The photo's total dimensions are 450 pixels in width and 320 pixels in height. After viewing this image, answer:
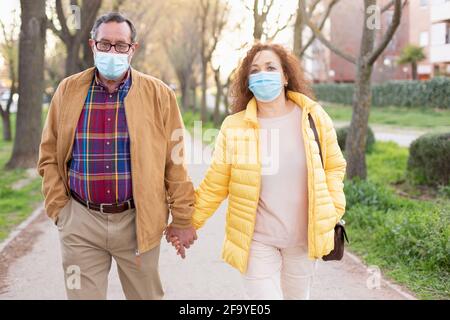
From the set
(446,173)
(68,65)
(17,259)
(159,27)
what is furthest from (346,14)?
(17,259)

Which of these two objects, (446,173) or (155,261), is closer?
(155,261)

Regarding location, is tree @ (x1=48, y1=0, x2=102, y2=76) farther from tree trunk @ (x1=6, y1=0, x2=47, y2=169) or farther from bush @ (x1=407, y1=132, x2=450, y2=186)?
bush @ (x1=407, y1=132, x2=450, y2=186)

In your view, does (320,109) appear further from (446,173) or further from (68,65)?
(68,65)

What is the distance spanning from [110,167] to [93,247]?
1.48ft

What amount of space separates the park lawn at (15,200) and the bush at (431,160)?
6263 millimetres

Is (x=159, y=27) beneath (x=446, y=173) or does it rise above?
above

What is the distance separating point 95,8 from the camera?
15.8 meters

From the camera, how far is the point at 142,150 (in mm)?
3332

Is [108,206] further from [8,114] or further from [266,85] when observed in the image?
[8,114]

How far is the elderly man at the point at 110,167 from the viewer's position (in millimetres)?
3336

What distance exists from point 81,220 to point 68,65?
14451mm

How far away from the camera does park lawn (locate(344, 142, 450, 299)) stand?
18.5 feet

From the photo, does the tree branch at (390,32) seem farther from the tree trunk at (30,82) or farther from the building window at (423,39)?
the building window at (423,39)

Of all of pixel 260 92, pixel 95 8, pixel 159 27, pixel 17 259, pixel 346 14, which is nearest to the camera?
pixel 260 92
